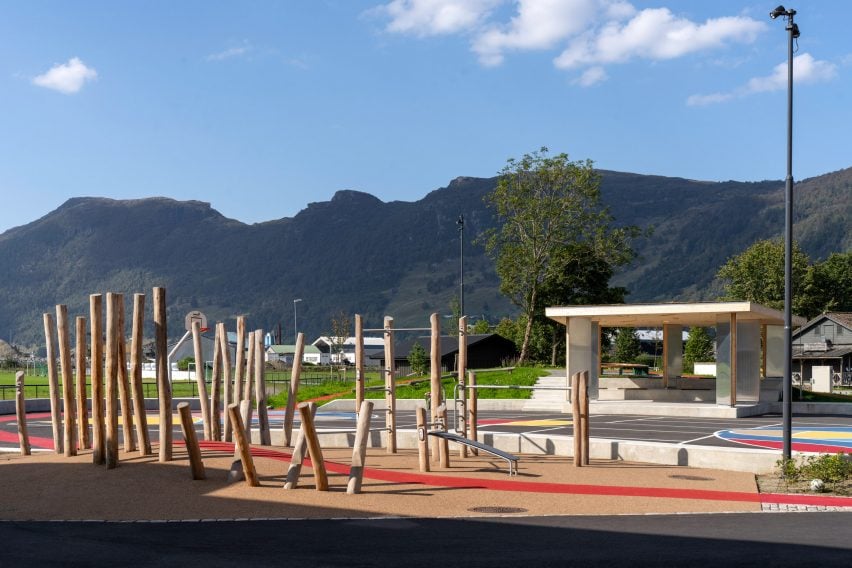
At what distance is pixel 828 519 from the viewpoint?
1270 cm

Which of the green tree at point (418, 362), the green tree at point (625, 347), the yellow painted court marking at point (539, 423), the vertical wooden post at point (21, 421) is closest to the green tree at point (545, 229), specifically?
the green tree at point (418, 362)

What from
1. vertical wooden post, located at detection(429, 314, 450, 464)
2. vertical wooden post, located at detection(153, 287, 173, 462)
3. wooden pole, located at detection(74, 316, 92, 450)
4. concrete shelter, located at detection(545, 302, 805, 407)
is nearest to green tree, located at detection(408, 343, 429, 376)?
concrete shelter, located at detection(545, 302, 805, 407)

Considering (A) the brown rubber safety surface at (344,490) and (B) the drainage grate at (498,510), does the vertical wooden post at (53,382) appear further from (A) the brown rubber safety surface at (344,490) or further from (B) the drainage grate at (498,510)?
(B) the drainage grate at (498,510)

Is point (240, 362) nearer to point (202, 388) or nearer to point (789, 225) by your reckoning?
point (202, 388)

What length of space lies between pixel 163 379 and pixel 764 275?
262 feet

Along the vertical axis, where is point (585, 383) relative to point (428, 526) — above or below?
above

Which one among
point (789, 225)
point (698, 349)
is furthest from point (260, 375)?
point (698, 349)

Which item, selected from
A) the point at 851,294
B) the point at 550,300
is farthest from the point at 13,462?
the point at 851,294

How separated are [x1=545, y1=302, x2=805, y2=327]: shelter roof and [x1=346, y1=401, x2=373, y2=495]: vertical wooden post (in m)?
21.0

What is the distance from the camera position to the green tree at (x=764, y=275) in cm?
8617

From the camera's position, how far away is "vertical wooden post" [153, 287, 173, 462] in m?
16.5

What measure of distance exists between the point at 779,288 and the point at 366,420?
7799 cm

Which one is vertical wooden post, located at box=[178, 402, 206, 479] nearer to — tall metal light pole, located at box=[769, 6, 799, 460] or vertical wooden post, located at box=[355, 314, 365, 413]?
vertical wooden post, located at box=[355, 314, 365, 413]

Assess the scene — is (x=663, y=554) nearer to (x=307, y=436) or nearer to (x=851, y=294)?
(x=307, y=436)
